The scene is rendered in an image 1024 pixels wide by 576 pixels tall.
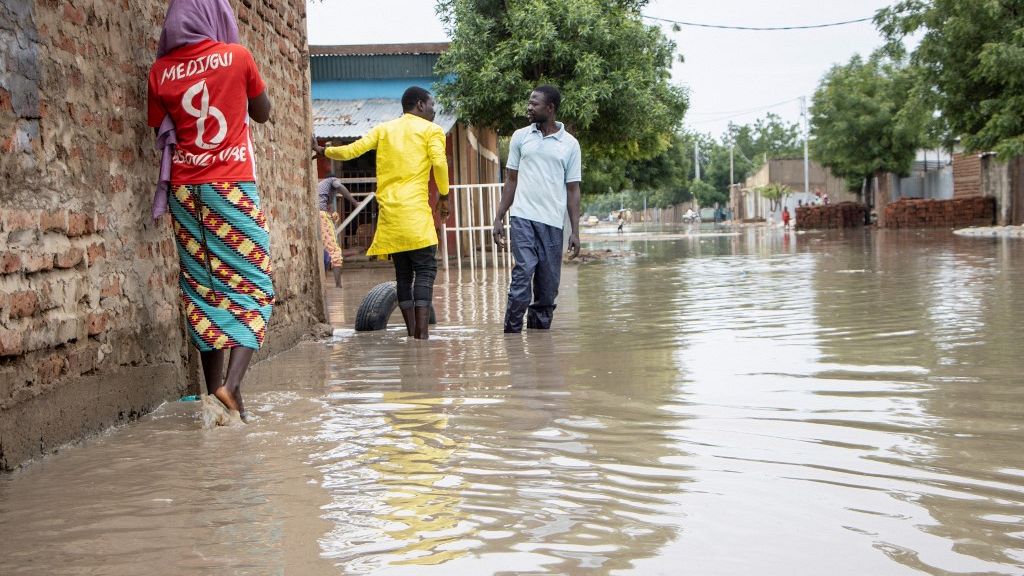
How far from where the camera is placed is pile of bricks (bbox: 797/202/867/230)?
147ft

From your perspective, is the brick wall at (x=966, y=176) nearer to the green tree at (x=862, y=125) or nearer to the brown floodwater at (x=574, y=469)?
the green tree at (x=862, y=125)

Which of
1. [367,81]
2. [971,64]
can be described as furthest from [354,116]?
[971,64]

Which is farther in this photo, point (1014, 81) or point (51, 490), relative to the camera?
point (1014, 81)

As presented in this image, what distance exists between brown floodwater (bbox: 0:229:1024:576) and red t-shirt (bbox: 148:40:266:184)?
1.07 m

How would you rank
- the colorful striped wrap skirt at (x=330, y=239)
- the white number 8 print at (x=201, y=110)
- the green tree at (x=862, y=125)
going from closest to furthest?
1. the white number 8 print at (x=201, y=110)
2. the colorful striped wrap skirt at (x=330, y=239)
3. the green tree at (x=862, y=125)

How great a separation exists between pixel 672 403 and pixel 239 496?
2050mm

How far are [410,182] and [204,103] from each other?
9.58ft

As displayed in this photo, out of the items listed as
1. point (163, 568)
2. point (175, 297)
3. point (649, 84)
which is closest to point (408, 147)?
point (175, 297)

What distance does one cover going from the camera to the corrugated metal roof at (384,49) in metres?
23.3

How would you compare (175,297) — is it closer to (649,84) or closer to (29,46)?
(29,46)

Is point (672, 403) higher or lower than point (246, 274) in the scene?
lower

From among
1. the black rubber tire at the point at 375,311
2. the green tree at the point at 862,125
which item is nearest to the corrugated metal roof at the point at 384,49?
the black rubber tire at the point at 375,311

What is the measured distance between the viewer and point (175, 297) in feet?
17.0

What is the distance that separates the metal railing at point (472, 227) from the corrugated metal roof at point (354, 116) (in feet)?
4.23
